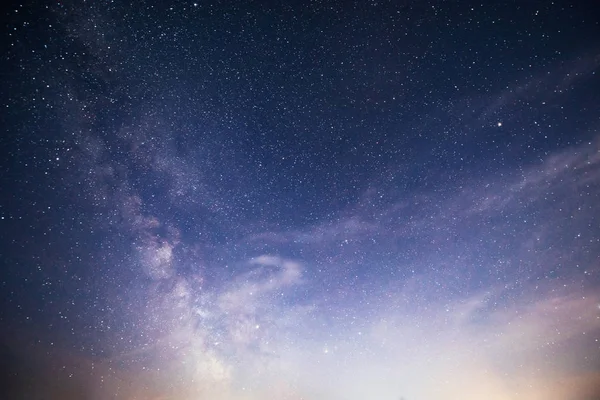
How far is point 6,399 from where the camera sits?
126 m

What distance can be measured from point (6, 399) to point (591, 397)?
95.8 meters

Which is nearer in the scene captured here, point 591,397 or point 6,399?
point 6,399

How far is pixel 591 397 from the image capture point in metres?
165
